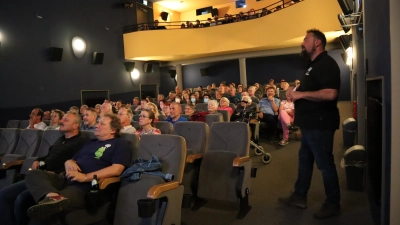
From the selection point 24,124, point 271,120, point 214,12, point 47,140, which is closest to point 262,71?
point 214,12

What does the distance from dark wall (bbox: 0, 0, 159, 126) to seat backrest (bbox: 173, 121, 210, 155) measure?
6.59 metres

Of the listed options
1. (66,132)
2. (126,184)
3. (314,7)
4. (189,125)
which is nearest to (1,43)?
(66,132)

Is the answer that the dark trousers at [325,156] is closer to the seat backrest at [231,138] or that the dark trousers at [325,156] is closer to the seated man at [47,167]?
the seat backrest at [231,138]

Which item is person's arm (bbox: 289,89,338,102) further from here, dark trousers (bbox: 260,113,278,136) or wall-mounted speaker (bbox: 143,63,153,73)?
wall-mounted speaker (bbox: 143,63,153,73)

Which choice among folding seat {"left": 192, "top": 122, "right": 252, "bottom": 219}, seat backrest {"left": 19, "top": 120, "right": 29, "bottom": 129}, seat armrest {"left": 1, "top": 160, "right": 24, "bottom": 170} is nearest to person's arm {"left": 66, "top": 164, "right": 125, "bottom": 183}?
folding seat {"left": 192, "top": 122, "right": 252, "bottom": 219}

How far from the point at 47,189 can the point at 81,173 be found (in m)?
0.26

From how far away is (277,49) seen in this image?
36.7 feet

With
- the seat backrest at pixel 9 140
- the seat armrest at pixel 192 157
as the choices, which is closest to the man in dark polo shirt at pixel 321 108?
the seat armrest at pixel 192 157

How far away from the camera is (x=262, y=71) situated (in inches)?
538

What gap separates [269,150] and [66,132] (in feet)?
10.7

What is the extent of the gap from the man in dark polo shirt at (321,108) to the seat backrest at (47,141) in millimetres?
2521

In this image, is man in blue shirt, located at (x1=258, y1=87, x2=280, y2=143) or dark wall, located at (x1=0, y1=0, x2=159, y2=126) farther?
dark wall, located at (x1=0, y1=0, x2=159, y2=126)

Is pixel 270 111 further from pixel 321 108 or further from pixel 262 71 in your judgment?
pixel 262 71

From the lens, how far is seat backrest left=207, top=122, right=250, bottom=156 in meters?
2.87
